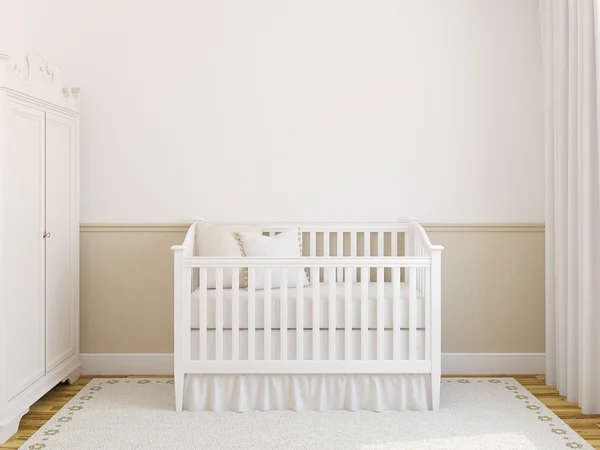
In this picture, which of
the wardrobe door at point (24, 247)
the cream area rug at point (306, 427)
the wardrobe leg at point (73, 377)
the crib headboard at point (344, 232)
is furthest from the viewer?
the crib headboard at point (344, 232)

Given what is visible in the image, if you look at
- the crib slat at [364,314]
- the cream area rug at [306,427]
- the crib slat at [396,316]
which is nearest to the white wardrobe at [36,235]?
the cream area rug at [306,427]

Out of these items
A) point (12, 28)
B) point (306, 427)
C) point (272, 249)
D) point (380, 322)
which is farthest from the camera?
point (12, 28)

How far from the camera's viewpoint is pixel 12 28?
134 inches

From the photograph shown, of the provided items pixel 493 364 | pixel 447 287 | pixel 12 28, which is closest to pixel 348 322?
pixel 447 287

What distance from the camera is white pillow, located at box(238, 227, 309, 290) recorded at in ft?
10.3

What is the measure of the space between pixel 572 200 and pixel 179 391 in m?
1.99

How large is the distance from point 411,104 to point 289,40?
752 millimetres

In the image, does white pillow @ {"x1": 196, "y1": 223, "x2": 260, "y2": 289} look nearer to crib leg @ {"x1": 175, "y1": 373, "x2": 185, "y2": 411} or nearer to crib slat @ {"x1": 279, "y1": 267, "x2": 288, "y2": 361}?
crib slat @ {"x1": 279, "y1": 267, "x2": 288, "y2": 361}

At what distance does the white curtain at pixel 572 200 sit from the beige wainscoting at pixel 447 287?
0.87ft

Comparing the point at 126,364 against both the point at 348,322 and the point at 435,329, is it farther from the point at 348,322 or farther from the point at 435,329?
the point at 435,329

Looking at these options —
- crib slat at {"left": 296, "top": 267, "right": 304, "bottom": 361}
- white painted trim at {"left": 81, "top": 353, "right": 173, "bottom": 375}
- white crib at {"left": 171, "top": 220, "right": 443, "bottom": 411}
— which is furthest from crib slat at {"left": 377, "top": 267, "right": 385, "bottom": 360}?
white painted trim at {"left": 81, "top": 353, "right": 173, "bottom": 375}

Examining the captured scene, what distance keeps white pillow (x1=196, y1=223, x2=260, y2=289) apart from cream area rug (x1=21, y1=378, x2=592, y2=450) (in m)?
0.62

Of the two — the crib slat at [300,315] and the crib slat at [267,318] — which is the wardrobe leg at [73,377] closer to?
the crib slat at [267,318]

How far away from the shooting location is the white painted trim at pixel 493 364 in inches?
142
